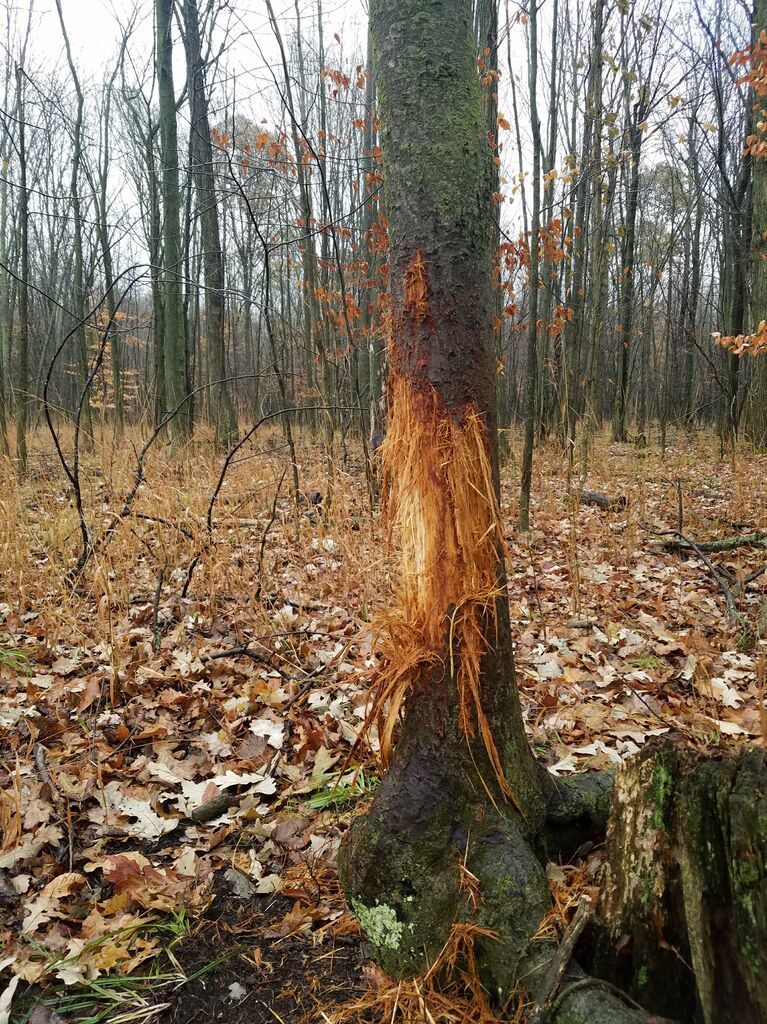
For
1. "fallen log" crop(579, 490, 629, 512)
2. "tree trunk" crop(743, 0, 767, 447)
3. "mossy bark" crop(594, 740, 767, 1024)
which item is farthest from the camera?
"tree trunk" crop(743, 0, 767, 447)

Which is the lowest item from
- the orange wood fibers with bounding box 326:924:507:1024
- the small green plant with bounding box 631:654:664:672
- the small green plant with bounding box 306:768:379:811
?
the orange wood fibers with bounding box 326:924:507:1024

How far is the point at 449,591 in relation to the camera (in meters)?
1.66

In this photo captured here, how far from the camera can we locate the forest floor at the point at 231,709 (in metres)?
1.72

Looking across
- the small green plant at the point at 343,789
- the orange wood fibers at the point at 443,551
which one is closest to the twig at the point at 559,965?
the orange wood fibers at the point at 443,551

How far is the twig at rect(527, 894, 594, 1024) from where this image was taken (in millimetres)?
1297

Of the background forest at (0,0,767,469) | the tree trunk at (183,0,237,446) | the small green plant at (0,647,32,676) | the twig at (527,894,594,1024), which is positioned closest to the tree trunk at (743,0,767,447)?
the background forest at (0,0,767,469)

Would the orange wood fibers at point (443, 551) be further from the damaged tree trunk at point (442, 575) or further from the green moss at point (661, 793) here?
the green moss at point (661, 793)

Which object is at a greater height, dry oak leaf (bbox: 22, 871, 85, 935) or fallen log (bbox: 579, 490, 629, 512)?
fallen log (bbox: 579, 490, 629, 512)

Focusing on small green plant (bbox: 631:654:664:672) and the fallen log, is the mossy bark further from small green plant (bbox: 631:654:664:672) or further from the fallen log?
the fallen log

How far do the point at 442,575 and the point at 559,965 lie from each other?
Result: 3.03 feet

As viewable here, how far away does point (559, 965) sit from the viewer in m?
1.35

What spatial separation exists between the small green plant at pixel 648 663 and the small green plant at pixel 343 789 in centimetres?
158

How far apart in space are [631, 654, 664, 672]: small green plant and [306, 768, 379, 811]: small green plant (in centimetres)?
158

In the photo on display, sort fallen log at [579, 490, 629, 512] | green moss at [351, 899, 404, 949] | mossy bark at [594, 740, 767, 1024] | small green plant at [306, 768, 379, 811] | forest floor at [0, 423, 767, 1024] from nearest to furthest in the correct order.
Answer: mossy bark at [594, 740, 767, 1024] < green moss at [351, 899, 404, 949] < forest floor at [0, 423, 767, 1024] < small green plant at [306, 768, 379, 811] < fallen log at [579, 490, 629, 512]
